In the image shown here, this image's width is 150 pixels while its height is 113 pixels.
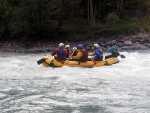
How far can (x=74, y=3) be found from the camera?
24844mm

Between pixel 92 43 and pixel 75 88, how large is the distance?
11.6 m

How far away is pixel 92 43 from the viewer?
22922 mm

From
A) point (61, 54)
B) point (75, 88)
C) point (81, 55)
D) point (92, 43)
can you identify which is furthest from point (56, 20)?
point (75, 88)

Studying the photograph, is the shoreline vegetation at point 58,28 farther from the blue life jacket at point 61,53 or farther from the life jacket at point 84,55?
the life jacket at point 84,55

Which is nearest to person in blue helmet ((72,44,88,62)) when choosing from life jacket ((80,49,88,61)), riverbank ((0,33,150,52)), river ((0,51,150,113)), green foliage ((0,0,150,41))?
life jacket ((80,49,88,61))

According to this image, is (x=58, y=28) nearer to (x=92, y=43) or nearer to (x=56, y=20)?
(x=56, y=20)

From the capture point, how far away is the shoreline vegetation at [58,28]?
22875mm

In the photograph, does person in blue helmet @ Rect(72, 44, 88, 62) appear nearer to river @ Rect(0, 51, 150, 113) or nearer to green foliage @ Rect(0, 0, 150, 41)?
river @ Rect(0, 51, 150, 113)

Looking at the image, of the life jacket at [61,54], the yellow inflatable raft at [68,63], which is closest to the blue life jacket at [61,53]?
the life jacket at [61,54]

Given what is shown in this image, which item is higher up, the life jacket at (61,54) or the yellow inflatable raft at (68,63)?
the life jacket at (61,54)

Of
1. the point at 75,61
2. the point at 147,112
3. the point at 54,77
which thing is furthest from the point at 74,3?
the point at 147,112

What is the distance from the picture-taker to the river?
963 cm

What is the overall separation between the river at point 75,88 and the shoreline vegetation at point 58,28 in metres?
7.06

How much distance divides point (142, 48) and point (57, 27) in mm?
6305
